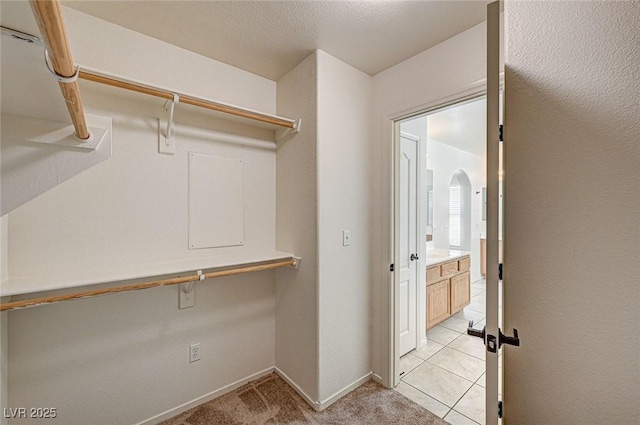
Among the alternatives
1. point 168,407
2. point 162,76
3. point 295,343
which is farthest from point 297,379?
point 162,76

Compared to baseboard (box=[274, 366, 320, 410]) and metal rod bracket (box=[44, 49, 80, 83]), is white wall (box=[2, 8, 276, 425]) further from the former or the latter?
metal rod bracket (box=[44, 49, 80, 83])

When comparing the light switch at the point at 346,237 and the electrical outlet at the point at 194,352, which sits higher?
the light switch at the point at 346,237

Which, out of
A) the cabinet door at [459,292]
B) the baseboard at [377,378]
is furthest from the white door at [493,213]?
the cabinet door at [459,292]

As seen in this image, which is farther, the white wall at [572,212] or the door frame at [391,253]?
the door frame at [391,253]

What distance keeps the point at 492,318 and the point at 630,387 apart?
0.51m

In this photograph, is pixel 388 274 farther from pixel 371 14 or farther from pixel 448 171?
pixel 448 171

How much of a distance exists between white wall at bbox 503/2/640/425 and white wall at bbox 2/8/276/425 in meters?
1.69

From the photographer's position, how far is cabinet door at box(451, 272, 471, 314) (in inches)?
129

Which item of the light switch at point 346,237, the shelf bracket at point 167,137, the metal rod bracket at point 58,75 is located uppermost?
the shelf bracket at point 167,137

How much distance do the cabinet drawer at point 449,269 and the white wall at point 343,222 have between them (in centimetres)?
142

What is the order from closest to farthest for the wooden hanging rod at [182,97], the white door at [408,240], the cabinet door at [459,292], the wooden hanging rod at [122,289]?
the wooden hanging rod at [122,289], the wooden hanging rod at [182,97], the white door at [408,240], the cabinet door at [459,292]

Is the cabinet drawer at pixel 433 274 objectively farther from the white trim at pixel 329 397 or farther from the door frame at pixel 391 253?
the white trim at pixel 329 397

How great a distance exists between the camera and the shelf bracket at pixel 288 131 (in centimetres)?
196

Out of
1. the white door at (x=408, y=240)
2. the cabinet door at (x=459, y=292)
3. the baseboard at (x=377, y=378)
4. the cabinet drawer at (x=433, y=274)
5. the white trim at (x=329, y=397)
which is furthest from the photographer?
the cabinet door at (x=459, y=292)
